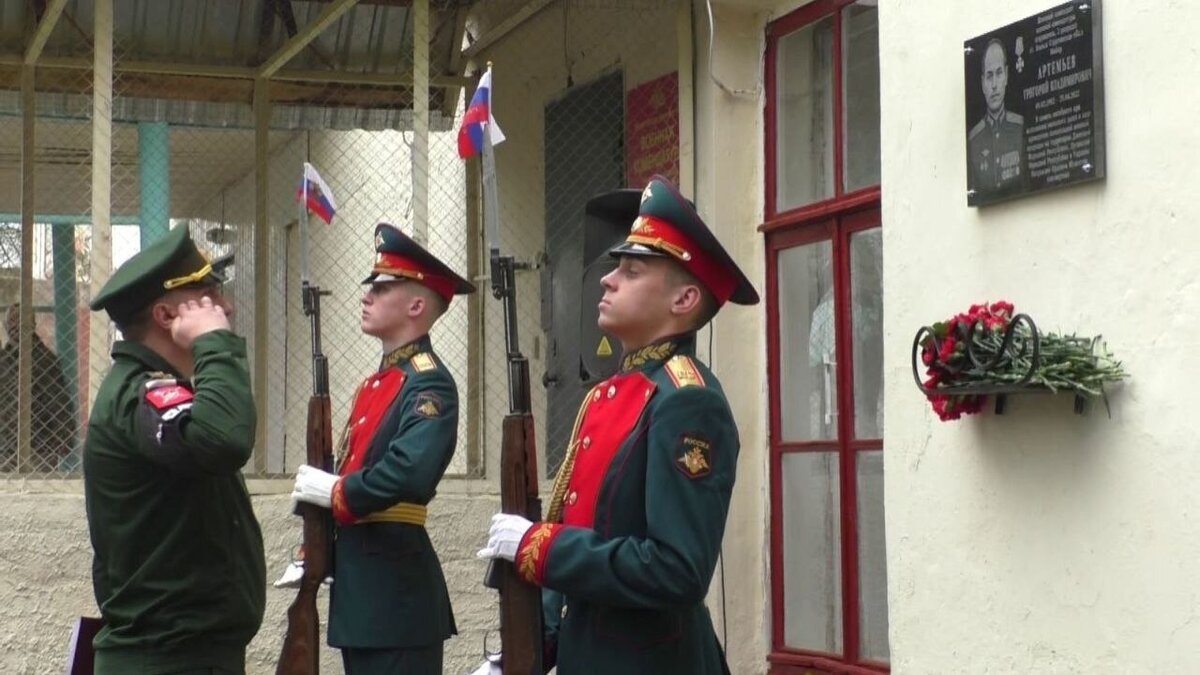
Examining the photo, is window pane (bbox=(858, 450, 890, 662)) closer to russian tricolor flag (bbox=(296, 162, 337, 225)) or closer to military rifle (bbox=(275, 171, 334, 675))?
military rifle (bbox=(275, 171, 334, 675))

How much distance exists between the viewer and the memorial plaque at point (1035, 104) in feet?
16.9

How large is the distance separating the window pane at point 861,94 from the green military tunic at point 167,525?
3224 millimetres

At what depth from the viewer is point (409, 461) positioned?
18.8 ft

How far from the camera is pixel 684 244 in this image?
420 cm

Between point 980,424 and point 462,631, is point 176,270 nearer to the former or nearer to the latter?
point 980,424

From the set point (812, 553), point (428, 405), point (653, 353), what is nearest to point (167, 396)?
point (653, 353)

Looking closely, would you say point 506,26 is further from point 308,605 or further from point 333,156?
point 308,605

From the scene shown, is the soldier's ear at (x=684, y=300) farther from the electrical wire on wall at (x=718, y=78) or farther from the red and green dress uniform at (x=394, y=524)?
the electrical wire on wall at (x=718, y=78)

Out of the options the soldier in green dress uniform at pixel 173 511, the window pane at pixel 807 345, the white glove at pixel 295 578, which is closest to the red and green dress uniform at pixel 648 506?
the soldier in green dress uniform at pixel 173 511

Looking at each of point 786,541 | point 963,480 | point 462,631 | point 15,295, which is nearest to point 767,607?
point 786,541

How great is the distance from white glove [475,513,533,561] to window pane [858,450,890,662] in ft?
9.59

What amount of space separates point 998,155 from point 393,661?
2464 mm

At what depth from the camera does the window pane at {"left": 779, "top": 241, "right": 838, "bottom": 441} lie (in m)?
7.24

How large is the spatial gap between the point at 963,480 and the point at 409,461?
1.69 metres
